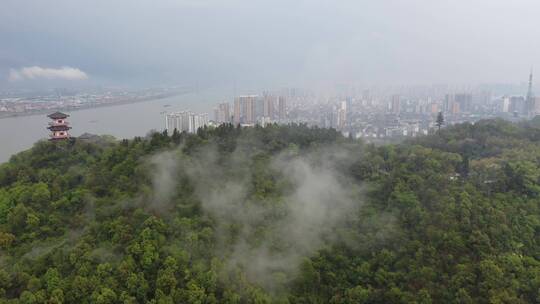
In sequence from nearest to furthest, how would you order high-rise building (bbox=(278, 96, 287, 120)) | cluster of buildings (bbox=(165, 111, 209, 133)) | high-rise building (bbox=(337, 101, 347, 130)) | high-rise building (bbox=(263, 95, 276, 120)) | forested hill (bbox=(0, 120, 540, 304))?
forested hill (bbox=(0, 120, 540, 304)) < cluster of buildings (bbox=(165, 111, 209, 133)) < high-rise building (bbox=(263, 95, 276, 120)) < high-rise building (bbox=(337, 101, 347, 130)) < high-rise building (bbox=(278, 96, 287, 120))

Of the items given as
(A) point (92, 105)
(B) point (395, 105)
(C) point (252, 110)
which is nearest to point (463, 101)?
(B) point (395, 105)

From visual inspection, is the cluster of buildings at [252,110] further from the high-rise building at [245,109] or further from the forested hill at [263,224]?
the forested hill at [263,224]

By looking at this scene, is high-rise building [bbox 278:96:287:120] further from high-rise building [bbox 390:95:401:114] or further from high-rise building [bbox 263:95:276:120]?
high-rise building [bbox 390:95:401:114]

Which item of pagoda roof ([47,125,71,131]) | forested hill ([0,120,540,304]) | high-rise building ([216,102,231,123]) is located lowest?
forested hill ([0,120,540,304])

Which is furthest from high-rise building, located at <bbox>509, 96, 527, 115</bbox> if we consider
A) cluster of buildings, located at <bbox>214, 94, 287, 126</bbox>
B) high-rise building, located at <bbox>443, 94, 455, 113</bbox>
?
cluster of buildings, located at <bbox>214, 94, 287, 126</bbox>

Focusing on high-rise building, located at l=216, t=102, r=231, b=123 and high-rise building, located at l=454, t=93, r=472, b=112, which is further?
high-rise building, located at l=454, t=93, r=472, b=112

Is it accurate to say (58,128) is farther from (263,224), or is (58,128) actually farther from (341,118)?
(341,118)

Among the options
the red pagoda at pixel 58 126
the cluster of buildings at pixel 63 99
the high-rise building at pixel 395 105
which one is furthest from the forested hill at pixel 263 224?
the high-rise building at pixel 395 105

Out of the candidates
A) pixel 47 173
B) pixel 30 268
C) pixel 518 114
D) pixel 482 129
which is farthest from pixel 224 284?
pixel 518 114
